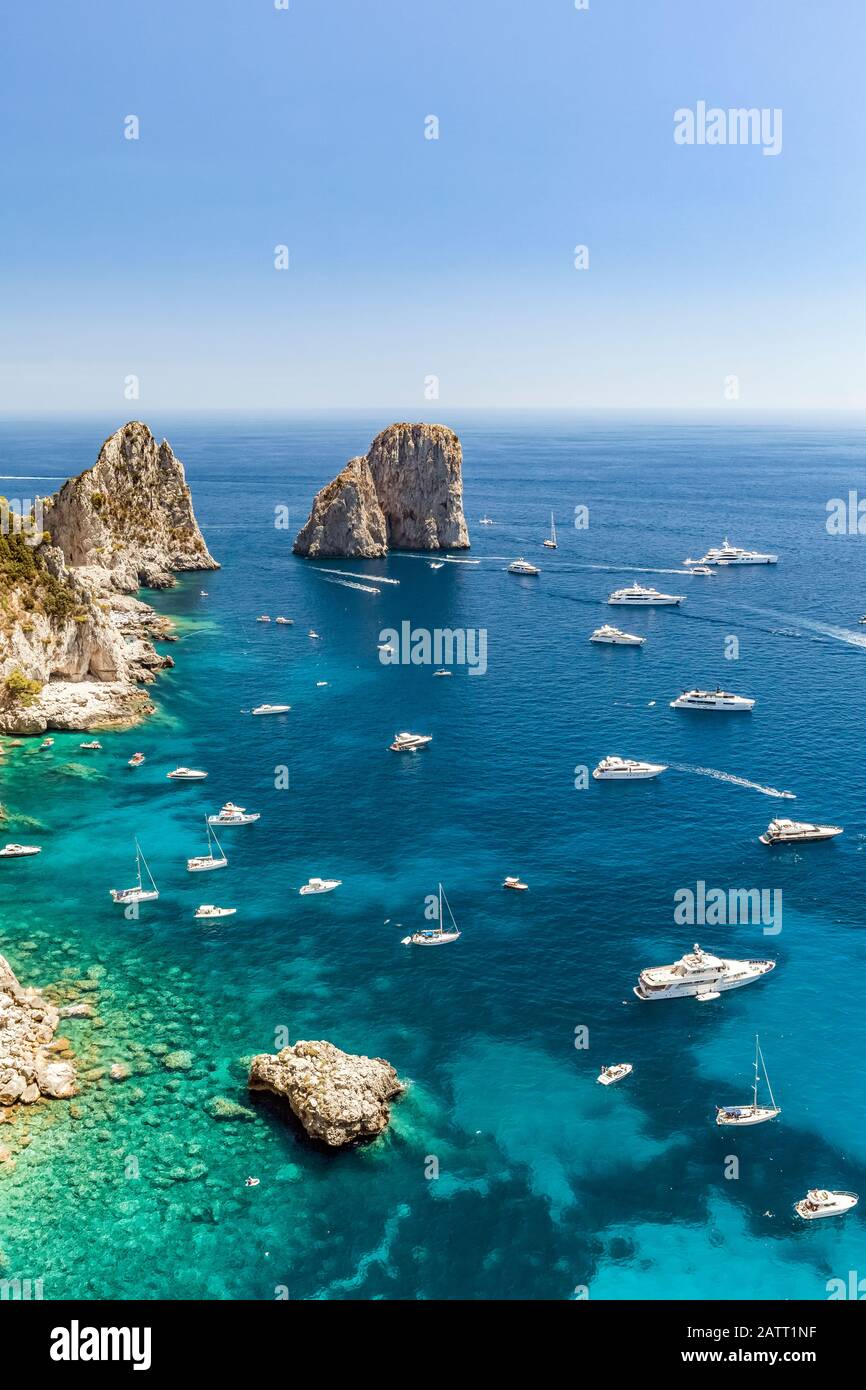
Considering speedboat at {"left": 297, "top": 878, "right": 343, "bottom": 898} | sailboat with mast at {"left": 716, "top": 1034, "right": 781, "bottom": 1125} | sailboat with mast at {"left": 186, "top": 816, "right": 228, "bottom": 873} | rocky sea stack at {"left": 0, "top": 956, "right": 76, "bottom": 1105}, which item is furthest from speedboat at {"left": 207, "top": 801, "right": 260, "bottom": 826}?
sailboat with mast at {"left": 716, "top": 1034, "right": 781, "bottom": 1125}

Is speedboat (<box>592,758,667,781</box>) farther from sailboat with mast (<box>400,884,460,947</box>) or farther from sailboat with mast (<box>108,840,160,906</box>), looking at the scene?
sailboat with mast (<box>108,840,160,906</box>)

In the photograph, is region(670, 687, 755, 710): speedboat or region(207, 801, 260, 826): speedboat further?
region(670, 687, 755, 710): speedboat

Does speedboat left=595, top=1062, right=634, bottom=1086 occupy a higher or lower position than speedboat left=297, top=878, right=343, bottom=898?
lower

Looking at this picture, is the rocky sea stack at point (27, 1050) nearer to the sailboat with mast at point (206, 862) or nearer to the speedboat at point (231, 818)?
the sailboat with mast at point (206, 862)

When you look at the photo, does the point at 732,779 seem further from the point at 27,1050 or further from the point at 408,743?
the point at 27,1050
